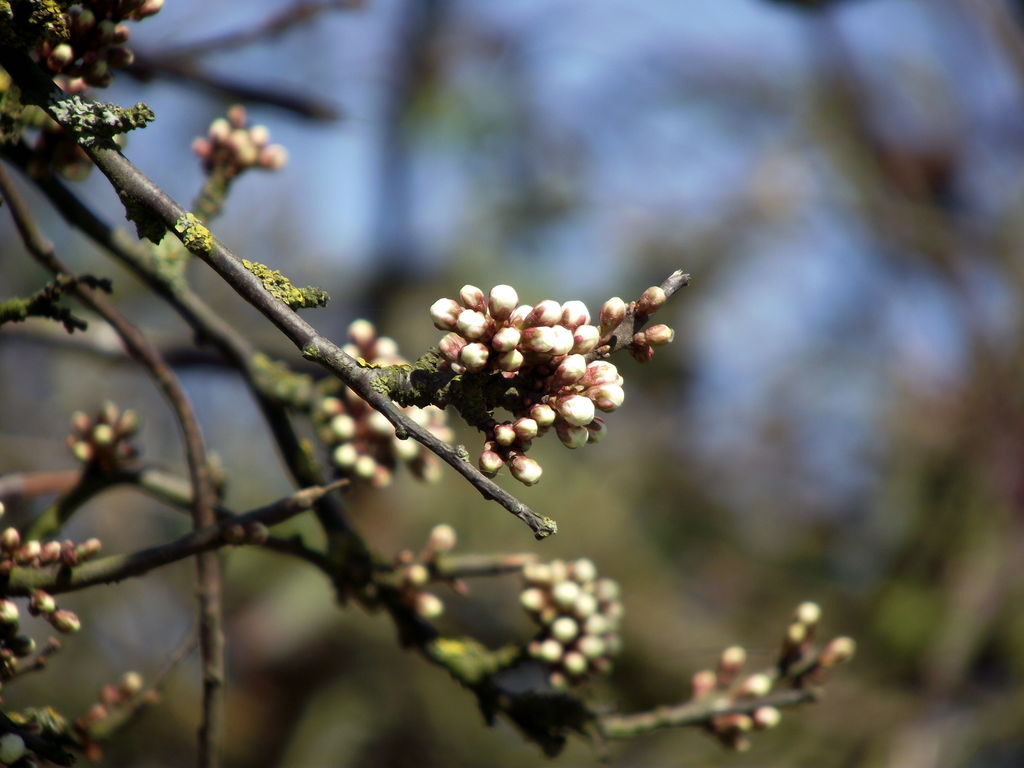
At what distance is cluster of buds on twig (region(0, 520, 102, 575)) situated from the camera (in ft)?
4.98

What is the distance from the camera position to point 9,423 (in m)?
5.98

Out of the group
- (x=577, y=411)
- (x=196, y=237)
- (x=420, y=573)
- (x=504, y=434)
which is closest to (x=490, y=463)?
(x=504, y=434)

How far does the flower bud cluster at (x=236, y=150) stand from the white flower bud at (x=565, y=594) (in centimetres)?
128

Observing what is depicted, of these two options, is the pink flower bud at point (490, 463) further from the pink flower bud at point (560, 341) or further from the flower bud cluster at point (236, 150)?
the flower bud cluster at point (236, 150)

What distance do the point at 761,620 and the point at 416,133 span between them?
5448mm

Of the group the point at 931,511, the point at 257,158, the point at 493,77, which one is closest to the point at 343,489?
the point at 257,158

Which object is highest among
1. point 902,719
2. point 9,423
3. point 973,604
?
point 973,604

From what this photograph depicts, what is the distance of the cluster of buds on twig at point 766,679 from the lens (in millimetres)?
2055

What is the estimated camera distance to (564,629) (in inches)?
78.4

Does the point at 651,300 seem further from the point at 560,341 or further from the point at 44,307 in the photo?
the point at 44,307

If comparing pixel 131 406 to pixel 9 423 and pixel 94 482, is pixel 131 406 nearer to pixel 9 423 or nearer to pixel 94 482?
pixel 9 423

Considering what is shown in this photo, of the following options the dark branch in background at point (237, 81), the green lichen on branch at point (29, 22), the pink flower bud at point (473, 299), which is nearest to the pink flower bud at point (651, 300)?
the pink flower bud at point (473, 299)

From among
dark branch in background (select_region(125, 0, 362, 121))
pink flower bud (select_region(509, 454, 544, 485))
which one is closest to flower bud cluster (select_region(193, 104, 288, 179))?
dark branch in background (select_region(125, 0, 362, 121))

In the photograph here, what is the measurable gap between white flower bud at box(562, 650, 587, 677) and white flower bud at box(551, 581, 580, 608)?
4.3 inches
